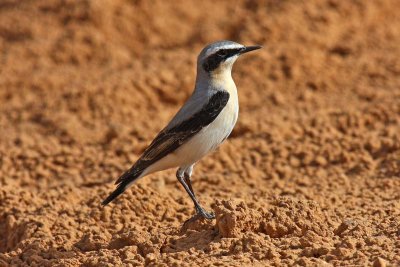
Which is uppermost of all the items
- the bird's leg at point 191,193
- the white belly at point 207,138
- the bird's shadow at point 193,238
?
the white belly at point 207,138

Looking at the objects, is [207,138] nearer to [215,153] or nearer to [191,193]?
[191,193]

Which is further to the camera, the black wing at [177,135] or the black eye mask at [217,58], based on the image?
the black eye mask at [217,58]

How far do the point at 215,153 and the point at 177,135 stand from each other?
2.78 meters

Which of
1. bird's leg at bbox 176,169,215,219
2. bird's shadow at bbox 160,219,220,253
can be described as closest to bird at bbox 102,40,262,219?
bird's leg at bbox 176,169,215,219

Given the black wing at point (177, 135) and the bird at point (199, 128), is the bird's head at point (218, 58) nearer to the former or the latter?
the bird at point (199, 128)

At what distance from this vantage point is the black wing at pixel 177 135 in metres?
8.17

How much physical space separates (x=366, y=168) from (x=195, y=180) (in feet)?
6.70

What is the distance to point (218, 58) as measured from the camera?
8.59m

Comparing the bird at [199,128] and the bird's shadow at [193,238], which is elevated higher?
the bird at [199,128]

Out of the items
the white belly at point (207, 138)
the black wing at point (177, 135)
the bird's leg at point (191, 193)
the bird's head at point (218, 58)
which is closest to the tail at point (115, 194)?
the black wing at point (177, 135)

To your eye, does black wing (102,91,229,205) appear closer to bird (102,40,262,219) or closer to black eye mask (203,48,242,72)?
bird (102,40,262,219)

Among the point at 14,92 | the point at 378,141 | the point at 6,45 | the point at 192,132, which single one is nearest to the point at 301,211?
the point at 192,132

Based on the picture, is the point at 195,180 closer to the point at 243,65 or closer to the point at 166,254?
the point at 166,254

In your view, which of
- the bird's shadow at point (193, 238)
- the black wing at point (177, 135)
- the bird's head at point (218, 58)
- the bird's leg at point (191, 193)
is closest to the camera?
the bird's shadow at point (193, 238)
